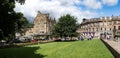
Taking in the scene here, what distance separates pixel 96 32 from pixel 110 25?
931 cm

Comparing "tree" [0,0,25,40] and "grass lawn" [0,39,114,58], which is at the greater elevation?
"tree" [0,0,25,40]

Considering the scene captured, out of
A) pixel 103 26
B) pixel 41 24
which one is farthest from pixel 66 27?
pixel 103 26

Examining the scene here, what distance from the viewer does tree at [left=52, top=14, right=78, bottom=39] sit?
100 m

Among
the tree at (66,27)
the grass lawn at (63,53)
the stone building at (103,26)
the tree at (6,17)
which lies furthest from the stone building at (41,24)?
the tree at (6,17)

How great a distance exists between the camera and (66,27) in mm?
100812

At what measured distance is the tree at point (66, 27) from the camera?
100 metres

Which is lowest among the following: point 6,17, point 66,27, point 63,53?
point 63,53

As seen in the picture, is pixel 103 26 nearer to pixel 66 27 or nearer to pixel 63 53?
pixel 66 27

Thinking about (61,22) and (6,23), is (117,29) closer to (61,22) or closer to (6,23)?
(61,22)

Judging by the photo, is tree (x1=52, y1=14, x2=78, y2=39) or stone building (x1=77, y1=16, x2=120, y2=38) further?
stone building (x1=77, y1=16, x2=120, y2=38)

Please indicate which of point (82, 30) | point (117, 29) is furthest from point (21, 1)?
point (82, 30)

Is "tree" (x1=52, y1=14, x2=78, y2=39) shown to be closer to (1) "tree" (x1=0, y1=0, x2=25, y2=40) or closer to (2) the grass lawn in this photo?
(2) the grass lawn

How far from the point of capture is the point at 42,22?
152500 millimetres

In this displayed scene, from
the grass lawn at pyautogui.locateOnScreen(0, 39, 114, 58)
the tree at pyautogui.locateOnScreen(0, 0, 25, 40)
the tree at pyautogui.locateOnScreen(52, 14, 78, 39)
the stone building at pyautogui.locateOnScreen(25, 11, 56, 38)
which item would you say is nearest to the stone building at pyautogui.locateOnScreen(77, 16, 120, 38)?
the stone building at pyautogui.locateOnScreen(25, 11, 56, 38)
